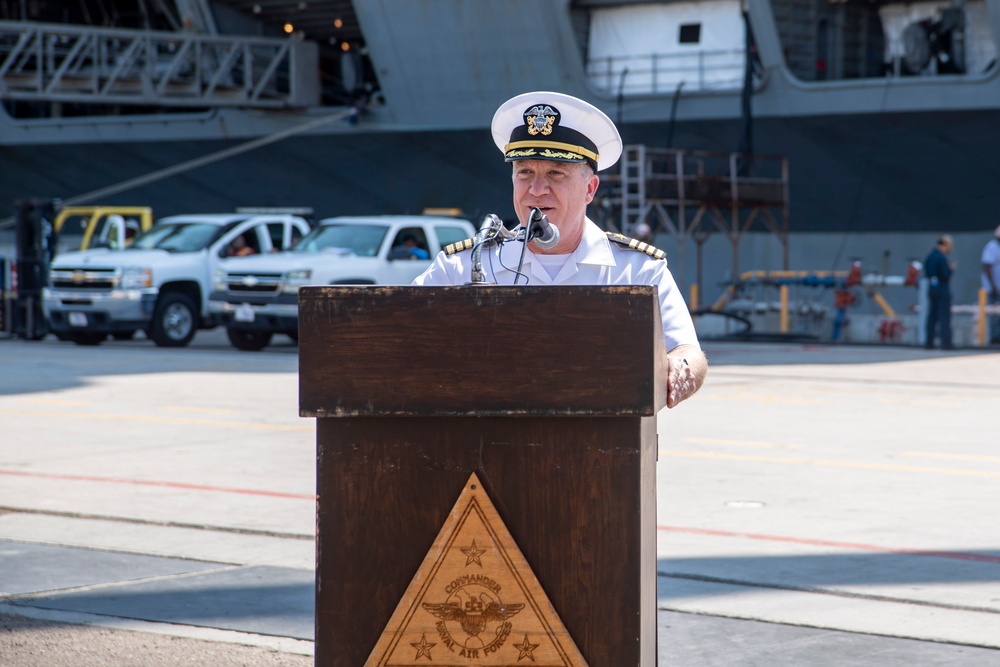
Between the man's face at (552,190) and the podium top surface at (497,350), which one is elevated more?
the man's face at (552,190)

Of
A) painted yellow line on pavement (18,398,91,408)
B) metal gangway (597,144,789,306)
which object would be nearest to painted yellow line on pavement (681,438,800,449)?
painted yellow line on pavement (18,398,91,408)

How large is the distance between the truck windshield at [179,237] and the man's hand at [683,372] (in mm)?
19628

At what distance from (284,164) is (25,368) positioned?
68.2ft

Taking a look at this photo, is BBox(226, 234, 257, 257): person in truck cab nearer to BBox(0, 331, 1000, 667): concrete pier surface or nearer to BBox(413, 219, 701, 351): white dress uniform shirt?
BBox(0, 331, 1000, 667): concrete pier surface

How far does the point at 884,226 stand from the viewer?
31422 millimetres

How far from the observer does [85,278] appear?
22062 millimetres

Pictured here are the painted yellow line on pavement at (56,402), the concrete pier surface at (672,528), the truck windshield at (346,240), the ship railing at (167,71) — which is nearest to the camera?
the concrete pier surface at (672,528)

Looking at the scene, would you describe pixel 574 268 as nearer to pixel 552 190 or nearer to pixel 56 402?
pixel 552 190

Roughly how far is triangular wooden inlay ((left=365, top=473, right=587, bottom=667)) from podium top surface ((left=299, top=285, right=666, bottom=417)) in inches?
8.0

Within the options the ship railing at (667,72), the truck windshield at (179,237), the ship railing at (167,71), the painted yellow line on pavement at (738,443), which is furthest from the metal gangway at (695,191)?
the painted yellow line on pavement at (738,443)

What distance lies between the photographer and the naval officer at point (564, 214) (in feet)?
12.3

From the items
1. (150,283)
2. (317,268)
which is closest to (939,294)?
(317,268)

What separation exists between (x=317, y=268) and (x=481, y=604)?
17884 millimetres

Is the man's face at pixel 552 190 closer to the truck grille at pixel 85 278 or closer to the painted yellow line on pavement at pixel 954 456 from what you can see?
the painted yellow line on pavement at pixel 954 456
